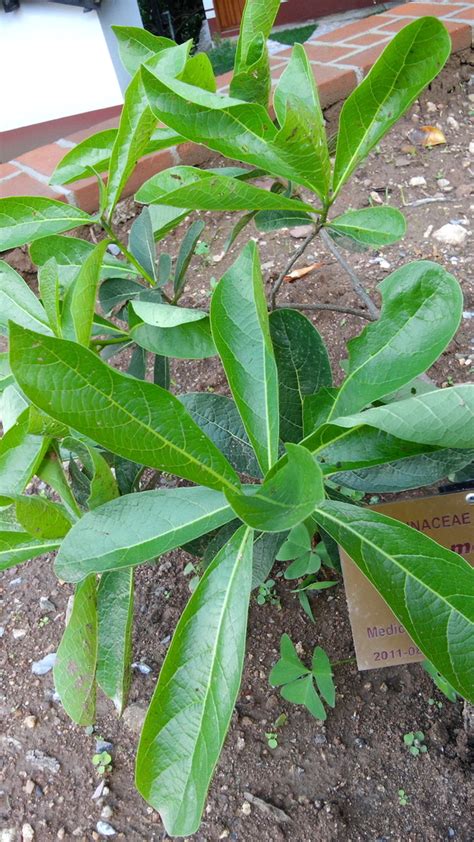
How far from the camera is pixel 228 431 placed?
3.07ft

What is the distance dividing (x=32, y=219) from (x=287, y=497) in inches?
24.5

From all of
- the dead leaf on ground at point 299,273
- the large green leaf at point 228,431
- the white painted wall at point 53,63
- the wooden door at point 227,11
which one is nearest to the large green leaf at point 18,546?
the large green leaf at point 228,431

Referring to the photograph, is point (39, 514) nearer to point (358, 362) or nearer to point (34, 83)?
point (358, 362)

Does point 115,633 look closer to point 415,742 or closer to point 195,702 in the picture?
point 195,702

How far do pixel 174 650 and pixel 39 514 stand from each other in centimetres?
23

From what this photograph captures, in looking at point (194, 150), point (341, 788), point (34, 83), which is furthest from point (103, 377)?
point (34, 83)

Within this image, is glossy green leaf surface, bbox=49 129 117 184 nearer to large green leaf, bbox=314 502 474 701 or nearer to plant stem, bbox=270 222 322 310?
plant stem, bbox=270 222 322 310

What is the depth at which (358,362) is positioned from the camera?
78cm

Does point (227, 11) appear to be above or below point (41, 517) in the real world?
below

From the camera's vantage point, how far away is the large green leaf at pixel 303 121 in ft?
2.24

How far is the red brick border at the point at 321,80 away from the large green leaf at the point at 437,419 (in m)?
1.89

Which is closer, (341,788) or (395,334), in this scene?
(395,334)

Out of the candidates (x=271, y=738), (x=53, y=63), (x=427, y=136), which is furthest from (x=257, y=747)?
(x=53, y=63)

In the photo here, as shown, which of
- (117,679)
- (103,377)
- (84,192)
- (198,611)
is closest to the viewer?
(103,377)
